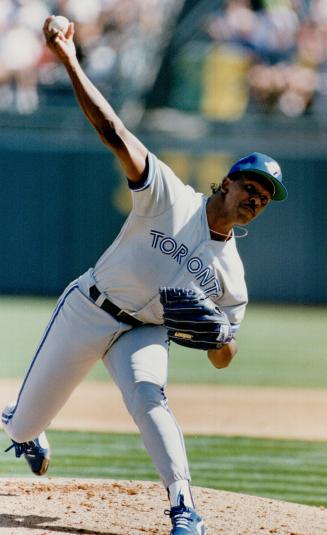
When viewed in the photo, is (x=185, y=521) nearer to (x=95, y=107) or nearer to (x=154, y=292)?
(x=154, y=292)

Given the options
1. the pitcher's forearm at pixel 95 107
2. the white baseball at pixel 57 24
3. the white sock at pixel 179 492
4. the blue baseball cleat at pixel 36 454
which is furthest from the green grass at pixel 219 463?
the white baseball at pixel 57 24

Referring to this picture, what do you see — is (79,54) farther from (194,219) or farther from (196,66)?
(194,219)

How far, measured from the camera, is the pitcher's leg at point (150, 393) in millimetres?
3541

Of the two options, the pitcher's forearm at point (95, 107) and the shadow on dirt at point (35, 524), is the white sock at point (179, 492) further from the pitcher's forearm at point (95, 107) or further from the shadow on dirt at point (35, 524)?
the pitcher's forearm at point (95, 107)

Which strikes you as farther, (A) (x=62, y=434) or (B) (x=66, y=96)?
(B) (x=66, y=96)

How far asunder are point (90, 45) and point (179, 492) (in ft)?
39.6

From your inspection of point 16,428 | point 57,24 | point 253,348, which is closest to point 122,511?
point 16,428

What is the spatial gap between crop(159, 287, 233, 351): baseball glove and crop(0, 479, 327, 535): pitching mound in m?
0.69

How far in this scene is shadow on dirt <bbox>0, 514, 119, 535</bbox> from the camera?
369 centimetres

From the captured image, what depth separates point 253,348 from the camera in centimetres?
1084

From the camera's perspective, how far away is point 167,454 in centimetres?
353

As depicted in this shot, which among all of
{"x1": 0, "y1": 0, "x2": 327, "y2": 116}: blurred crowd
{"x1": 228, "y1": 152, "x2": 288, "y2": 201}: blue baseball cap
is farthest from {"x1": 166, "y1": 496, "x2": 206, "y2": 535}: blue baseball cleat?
{"x1": 0, "y1": 0, "x2": 327, "y2": 116}: blurred crowd

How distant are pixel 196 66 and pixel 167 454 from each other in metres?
12.2

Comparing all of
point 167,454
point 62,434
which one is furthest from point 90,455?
point 167,454
